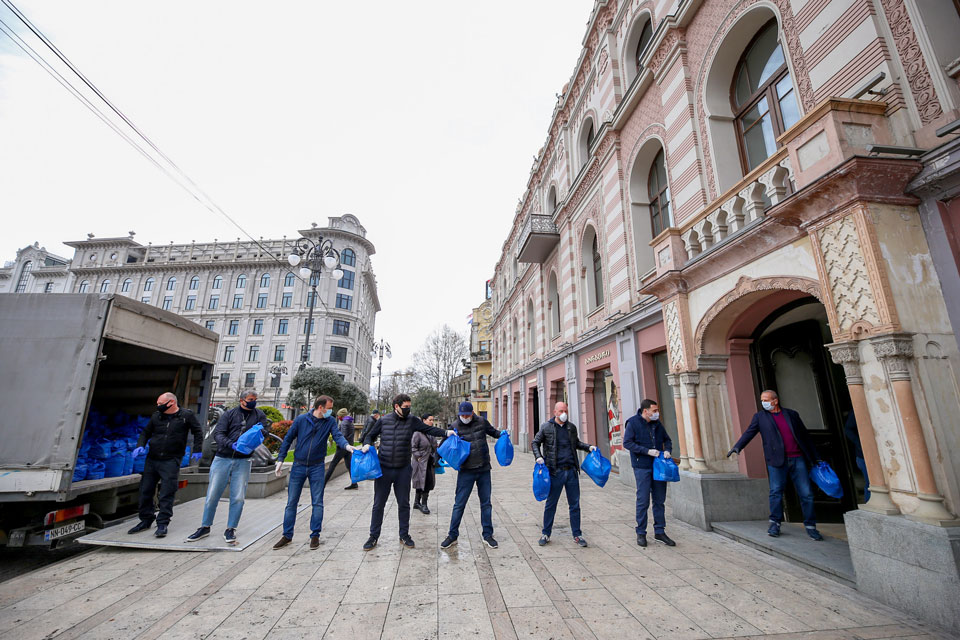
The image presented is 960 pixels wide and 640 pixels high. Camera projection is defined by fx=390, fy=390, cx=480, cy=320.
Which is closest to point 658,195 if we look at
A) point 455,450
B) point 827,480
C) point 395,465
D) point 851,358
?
point 851,358

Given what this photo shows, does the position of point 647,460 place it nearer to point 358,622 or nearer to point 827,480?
point 827,480

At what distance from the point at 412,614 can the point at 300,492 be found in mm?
2708

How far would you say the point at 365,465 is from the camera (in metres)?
5.21

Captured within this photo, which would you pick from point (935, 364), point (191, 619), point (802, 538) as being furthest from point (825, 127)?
point (191, 619)

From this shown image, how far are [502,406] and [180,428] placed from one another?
22.1 meters

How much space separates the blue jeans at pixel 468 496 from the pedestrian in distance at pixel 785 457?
3.66m

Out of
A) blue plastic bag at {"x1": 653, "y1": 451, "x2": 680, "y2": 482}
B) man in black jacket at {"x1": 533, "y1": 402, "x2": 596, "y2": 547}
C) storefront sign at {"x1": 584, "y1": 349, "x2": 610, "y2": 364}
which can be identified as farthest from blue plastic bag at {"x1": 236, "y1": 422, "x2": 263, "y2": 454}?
storefront sign at {"x1": 584, "y1": 349, "x2": 610, "y2": 364}

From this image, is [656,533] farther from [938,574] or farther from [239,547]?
[239,547]

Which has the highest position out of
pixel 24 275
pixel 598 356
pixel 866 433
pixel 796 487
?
pixel 24 275

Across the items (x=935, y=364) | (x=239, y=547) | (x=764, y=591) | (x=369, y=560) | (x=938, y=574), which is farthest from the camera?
(x=239, y=547)

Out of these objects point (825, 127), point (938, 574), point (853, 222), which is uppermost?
point (825, 127)

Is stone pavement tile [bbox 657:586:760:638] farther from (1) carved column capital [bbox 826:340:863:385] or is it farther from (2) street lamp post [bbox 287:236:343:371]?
(2) street lamp post [bbox 287:236:343:371]

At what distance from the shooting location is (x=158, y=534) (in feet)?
17.5

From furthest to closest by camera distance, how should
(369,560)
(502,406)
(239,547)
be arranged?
(502,406) → (239,547) → (369,560)
